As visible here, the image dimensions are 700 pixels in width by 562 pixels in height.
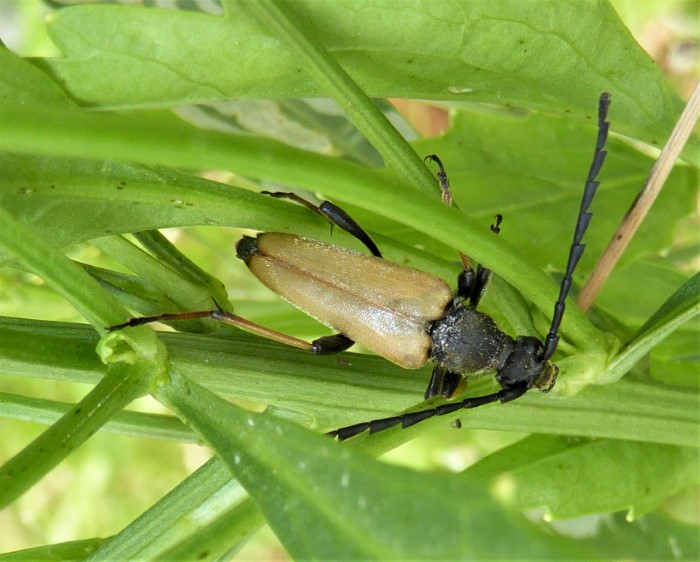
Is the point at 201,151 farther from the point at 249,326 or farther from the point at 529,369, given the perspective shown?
the point at 529,369

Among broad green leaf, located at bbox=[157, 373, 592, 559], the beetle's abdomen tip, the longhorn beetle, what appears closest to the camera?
broad green leaf, located at bbox=[157, 373, 592, 559]

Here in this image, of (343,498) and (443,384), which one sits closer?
(343,498)

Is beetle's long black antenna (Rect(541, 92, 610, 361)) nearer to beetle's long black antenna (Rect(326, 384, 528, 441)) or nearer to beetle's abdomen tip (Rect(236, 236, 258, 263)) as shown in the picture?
beetle's long black antenna (Rect(326, 384, 528, 441))

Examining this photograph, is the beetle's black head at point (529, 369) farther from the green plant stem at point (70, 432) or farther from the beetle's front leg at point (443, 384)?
the green plant stem at point (70, 432)

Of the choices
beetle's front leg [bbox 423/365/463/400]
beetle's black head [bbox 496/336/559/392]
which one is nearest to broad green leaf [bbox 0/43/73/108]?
beetle's front leg [bbox 423/365/463/400]

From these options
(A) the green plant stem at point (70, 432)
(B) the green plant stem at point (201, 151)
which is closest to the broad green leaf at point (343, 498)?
(A) the green plant stem at point (70, 432)

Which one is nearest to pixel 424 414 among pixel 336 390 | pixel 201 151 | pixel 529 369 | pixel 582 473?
pixel 336 390
